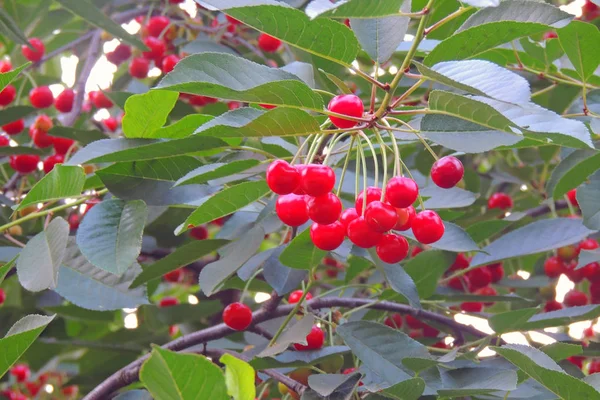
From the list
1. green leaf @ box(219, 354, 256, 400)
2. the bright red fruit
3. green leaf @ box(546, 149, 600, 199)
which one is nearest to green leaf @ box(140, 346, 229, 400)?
green leaf @ box(219, 354, 256, 400)

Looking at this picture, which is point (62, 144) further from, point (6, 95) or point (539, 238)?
point (539, 238)

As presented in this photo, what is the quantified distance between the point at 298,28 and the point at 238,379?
0.41m

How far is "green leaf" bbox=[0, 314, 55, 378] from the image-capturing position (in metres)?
0.85

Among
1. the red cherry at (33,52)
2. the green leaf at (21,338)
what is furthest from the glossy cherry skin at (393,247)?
the red cherry at (33,52)

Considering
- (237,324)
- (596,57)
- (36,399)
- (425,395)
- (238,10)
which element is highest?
(238,10)

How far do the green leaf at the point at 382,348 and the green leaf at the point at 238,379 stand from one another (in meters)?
0.45

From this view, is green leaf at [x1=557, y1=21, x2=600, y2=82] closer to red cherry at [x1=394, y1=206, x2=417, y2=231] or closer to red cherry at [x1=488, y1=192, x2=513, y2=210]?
red cherry at [x1=394, y1=206, x2=417, y2=231]

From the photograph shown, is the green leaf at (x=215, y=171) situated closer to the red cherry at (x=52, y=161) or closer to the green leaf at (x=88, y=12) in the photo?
the green leaf at (x=88, y=12)

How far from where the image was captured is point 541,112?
0.82 metres

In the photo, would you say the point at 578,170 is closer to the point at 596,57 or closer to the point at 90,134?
the point at 596,57

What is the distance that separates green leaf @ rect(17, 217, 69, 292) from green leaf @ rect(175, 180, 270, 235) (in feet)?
0.68

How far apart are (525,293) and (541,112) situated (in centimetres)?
139

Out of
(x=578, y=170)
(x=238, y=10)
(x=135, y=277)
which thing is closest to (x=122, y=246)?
(x=135, y=277)

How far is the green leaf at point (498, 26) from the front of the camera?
0.84m
